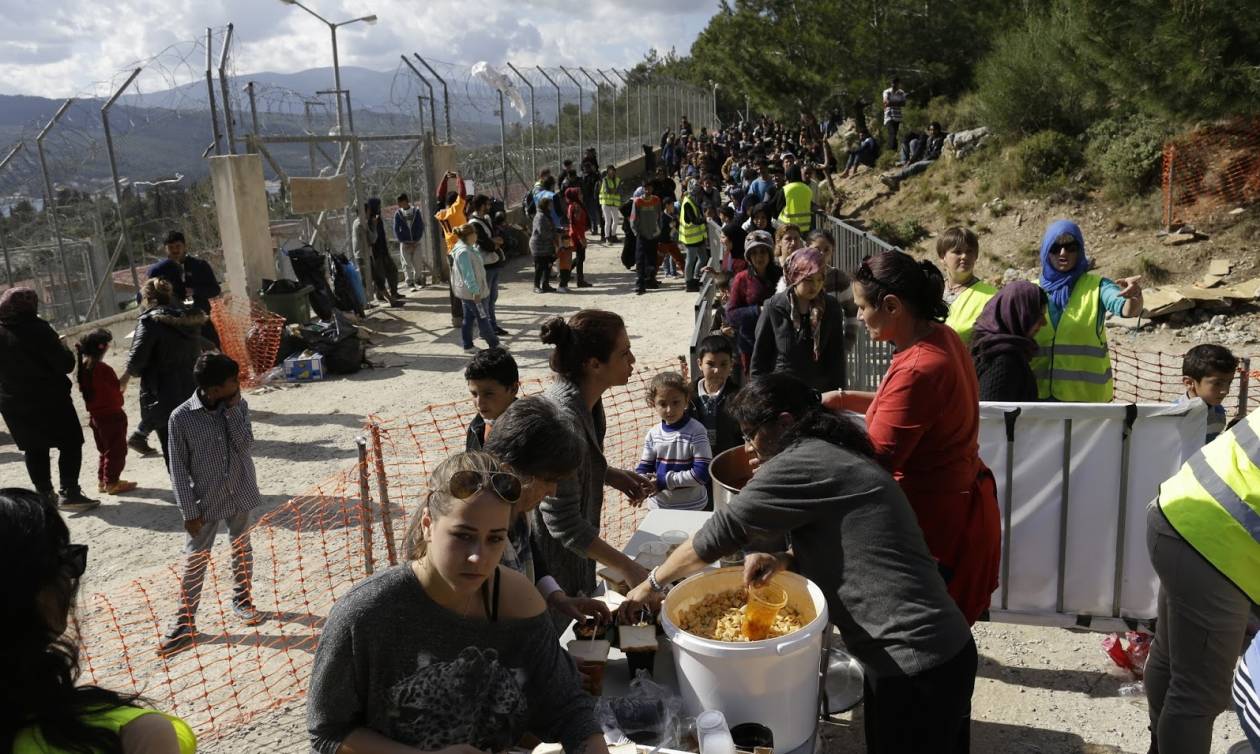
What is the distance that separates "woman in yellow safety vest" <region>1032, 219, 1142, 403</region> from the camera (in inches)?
184

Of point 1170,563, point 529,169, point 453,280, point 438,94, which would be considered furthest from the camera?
point 529,169

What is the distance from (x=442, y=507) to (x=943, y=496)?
1.78 meters

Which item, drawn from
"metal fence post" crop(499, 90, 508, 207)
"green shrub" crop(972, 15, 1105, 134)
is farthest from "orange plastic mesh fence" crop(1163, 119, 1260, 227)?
"metal fence post" crop(499, 90, 508, 207)

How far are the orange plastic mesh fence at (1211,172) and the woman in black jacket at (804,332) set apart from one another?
11.1 m

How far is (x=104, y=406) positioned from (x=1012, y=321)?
6695mm

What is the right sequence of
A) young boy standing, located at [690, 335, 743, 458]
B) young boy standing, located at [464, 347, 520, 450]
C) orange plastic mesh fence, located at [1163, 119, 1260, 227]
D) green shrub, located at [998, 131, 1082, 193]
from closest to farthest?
young boy standing, located at [464, 347, 520, 450]
young boy standing, located at [690, 335, 743, 458]
orange plastic mesh fence, located at [1163, 119, 1260, 227]
green shrub, located at [998, 131, 1082, 193]

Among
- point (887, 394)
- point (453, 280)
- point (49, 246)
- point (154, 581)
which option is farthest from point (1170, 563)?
point (49, 246)

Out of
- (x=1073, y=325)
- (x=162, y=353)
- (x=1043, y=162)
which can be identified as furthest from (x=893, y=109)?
(x=162, y=353)

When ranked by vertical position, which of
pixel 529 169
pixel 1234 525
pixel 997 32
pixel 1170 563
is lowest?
pixel 1170 563

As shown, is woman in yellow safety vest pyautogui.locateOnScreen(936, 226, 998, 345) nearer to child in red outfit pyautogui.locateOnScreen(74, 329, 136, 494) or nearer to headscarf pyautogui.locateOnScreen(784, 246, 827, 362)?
headscarf pyautogui.locateOnScreen(784, 246, 827, 362)

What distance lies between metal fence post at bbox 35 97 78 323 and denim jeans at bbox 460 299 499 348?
213 inches

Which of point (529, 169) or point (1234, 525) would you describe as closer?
point (1234, 525)

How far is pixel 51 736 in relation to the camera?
58.1 inches

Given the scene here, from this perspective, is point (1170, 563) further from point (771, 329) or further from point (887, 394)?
point (771, 329)
